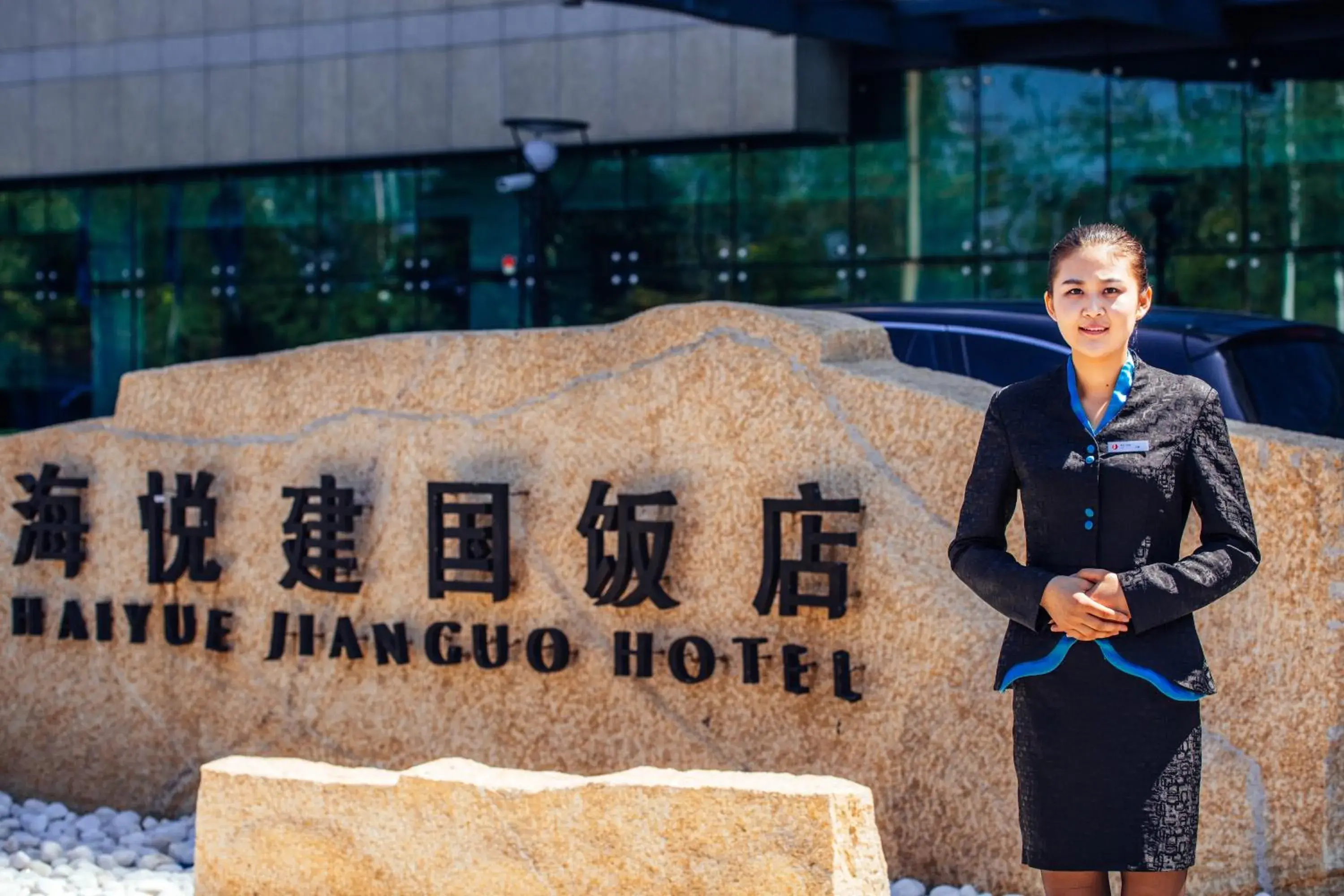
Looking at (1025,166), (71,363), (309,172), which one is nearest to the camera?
(1025,166)

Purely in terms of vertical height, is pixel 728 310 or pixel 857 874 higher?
pixel 728 310

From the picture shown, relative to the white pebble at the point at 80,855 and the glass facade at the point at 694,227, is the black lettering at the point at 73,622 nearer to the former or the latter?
the white pebble at the point at 80,855

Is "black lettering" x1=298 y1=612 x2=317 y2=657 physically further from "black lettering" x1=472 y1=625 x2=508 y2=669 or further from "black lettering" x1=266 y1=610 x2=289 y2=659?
"black lettering" x1=472 y1=625 x2=508 y2=669

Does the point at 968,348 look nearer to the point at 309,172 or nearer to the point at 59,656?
the point at 59,656

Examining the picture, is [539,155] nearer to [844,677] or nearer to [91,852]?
[91,852]

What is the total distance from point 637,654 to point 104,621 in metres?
2.38

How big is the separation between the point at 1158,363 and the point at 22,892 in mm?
4814

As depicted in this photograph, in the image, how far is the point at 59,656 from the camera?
7285 millimetres

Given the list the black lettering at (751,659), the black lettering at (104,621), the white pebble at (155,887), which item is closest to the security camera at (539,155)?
the black lettering at (104,621)

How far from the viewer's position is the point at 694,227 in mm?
17078

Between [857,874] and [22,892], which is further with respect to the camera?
[22,892]

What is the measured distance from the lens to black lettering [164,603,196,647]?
6988 mm

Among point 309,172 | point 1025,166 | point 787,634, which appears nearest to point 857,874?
point 787,634

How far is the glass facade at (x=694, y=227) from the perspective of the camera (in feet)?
49.9
